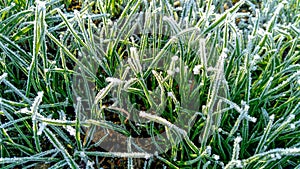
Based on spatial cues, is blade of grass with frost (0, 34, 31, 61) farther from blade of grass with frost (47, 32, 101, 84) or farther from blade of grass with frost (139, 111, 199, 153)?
blade of grass with frost (139, 111, 199, 153)

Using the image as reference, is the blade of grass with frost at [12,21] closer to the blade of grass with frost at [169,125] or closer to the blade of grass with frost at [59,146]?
the blade of grass with frost at [59,146]

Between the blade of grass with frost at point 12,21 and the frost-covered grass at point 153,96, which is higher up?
the blade of grass with frost at point 12,21

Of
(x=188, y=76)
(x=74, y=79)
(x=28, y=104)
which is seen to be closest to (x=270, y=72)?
(x=188, y=76)

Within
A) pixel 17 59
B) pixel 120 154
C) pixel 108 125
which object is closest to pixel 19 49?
pixel 17 59

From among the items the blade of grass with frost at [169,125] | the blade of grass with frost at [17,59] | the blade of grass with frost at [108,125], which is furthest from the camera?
the blade of grass with frost at [17,59]

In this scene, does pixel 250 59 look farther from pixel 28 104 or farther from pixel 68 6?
pixel 68 6

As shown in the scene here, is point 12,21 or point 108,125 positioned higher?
point 12,21

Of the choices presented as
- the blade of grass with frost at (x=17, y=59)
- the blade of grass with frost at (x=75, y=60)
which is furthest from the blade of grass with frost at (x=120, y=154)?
the blade of grass with frost at (x=17, y=59)

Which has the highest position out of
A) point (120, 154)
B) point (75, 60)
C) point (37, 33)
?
point (37, 33)

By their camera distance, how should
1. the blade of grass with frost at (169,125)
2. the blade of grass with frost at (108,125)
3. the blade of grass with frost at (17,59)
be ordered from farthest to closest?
the blade of grass with frost at (17,59) < the blade of grass with frost at (108,125) < the blade of grass with frost at (169,125)

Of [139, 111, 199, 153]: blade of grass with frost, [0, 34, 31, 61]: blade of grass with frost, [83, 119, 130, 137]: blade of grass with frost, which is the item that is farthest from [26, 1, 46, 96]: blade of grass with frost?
[139, 111, 199, 153]: blade of grass with frost

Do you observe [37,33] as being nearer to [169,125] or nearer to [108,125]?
[108,125]
